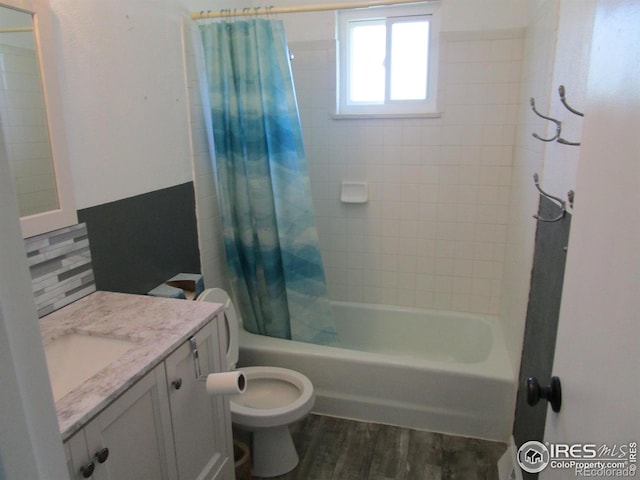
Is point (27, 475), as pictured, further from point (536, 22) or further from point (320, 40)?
point (320, 40)

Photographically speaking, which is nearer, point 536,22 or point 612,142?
point 612,142

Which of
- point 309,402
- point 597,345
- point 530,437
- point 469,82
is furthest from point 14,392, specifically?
point 469,82

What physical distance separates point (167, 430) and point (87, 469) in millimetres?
332

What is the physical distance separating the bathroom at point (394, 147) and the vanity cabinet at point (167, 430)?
59 cm

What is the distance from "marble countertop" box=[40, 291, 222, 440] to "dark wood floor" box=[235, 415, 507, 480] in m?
1.00

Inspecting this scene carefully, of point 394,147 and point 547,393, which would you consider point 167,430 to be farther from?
point 394,147

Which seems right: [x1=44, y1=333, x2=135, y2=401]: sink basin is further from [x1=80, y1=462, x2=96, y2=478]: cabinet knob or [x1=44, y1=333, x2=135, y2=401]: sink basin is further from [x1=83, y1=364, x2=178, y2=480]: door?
[x1=80, y1=462, x2=96, y2=478]: cabinet knob

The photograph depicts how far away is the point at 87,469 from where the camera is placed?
1.04 m

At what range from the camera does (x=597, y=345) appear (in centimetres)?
71

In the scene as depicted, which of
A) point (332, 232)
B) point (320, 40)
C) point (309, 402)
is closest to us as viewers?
point (309, 402)

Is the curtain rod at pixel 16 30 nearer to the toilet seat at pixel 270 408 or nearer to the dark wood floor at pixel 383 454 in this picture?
the toilet seat at pixel 270 408

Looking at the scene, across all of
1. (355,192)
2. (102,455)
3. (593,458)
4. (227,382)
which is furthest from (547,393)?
(355,192)

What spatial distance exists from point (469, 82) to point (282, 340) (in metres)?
1.82

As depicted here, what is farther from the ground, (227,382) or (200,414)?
(227,382)
